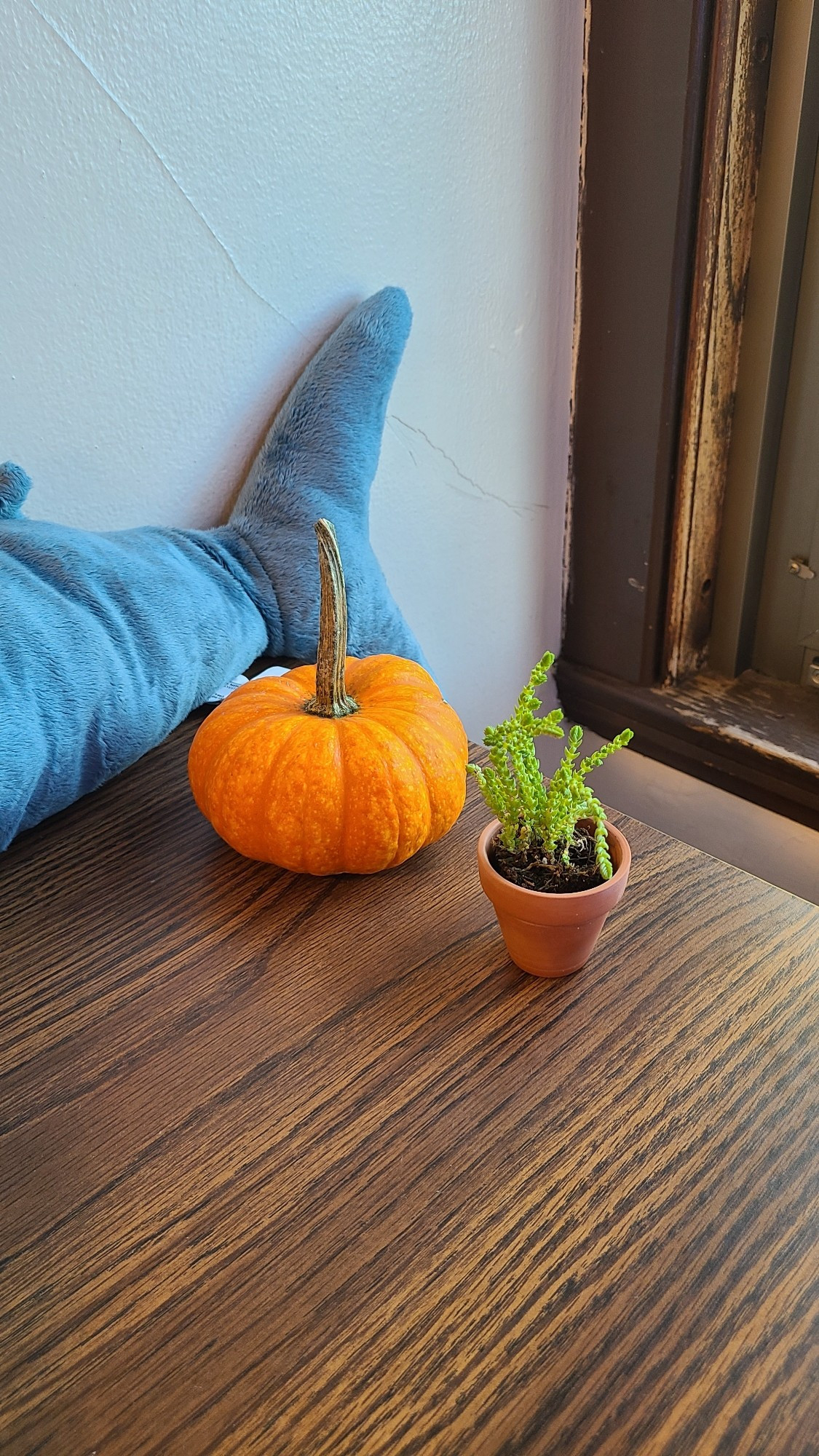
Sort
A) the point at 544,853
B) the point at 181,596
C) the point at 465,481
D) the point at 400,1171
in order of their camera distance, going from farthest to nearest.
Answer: the point at 465,481
the point at 181,596
the point at 544,853
the point at 400,1171

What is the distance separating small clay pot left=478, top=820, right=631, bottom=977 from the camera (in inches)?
19.4

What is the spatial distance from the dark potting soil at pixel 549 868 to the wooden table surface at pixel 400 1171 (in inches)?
2.3

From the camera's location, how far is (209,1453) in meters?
0.33

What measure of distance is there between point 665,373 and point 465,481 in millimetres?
254

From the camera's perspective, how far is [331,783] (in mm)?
588

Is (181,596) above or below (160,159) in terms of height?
below

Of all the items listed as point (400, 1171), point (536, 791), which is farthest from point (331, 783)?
point (400, 1171)

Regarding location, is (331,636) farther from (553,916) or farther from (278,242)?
(278,242)

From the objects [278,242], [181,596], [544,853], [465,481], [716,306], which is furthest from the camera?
[465,481]

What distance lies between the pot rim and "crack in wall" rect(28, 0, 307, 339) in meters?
0.61

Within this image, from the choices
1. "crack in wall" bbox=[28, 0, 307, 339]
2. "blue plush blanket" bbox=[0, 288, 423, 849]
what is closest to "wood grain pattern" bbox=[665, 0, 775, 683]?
"blue plush blanket" bbox=[0, 288, 423, 849]

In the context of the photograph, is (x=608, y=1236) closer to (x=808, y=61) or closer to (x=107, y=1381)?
(x=107, y=1381)

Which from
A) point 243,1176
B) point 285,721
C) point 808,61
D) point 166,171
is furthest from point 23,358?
point 808,61

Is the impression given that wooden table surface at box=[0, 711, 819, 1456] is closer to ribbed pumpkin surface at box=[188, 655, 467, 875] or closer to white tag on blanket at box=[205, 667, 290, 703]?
ribbed pumpkin surface at box=[188, 655, 467, 875]
